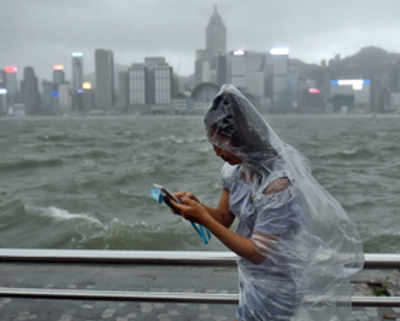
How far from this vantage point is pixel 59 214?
1028cm

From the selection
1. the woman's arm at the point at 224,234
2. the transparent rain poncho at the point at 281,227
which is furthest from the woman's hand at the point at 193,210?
the transparent rain poncho at the point at 281,227

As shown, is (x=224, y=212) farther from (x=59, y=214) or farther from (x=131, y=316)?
(x=59, y=214)

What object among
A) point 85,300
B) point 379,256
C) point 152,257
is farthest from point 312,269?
point 85,300

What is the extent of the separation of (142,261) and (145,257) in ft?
0.07

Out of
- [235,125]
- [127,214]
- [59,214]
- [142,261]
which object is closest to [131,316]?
[142,261]

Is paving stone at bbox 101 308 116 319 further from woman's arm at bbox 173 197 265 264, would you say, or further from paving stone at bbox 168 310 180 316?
woman's arm at bbox 173 197 265 264

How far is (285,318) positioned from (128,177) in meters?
14.7

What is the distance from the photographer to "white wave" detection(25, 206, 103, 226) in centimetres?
969

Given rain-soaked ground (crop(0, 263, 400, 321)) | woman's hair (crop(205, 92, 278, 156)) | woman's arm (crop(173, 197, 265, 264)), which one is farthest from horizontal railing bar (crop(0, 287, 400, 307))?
woman's hair (crop(205, 92, 278, 156))

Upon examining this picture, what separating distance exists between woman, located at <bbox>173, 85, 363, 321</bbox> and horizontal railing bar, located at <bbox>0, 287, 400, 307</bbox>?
0.57 metres

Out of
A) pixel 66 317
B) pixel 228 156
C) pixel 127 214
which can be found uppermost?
pixel 228 156

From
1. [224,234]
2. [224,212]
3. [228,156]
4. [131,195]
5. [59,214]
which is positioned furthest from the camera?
[131,195]

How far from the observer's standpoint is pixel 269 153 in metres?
1.06

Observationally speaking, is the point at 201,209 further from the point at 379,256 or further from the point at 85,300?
the point at 85,300
